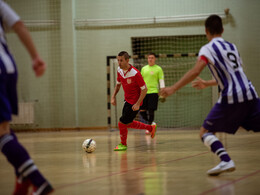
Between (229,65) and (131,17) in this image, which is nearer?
(229,65)

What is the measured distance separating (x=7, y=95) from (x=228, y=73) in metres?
1.97

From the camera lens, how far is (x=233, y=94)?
348 centimetres

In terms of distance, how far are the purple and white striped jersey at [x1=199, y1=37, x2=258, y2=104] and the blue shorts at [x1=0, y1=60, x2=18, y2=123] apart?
1727 mm

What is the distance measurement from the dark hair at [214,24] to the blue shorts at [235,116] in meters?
0.73

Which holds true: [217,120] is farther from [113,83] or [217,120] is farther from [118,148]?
[113,83]

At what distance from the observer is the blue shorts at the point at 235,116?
3.50 m

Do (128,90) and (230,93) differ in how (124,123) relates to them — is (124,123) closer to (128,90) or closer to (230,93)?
(128,90)

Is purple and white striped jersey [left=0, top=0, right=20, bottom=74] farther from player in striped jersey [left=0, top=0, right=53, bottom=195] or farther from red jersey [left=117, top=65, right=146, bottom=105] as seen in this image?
red jersey [left=117, top=65, right=146, bottom=105]

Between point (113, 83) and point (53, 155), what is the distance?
7383 millimetres

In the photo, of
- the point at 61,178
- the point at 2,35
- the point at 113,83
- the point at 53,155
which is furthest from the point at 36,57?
the point at 113,83

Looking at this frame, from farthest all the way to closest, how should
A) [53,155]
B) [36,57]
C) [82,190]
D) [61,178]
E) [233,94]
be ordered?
[53,155] < [61,178] < [233,94] < [82,190] < [36,57]

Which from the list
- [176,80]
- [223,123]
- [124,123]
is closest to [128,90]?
[124,123]

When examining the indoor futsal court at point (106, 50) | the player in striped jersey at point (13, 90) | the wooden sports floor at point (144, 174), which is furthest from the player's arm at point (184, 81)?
the indoor futsal court at point (106, 50)

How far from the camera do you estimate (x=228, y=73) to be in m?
3.52
